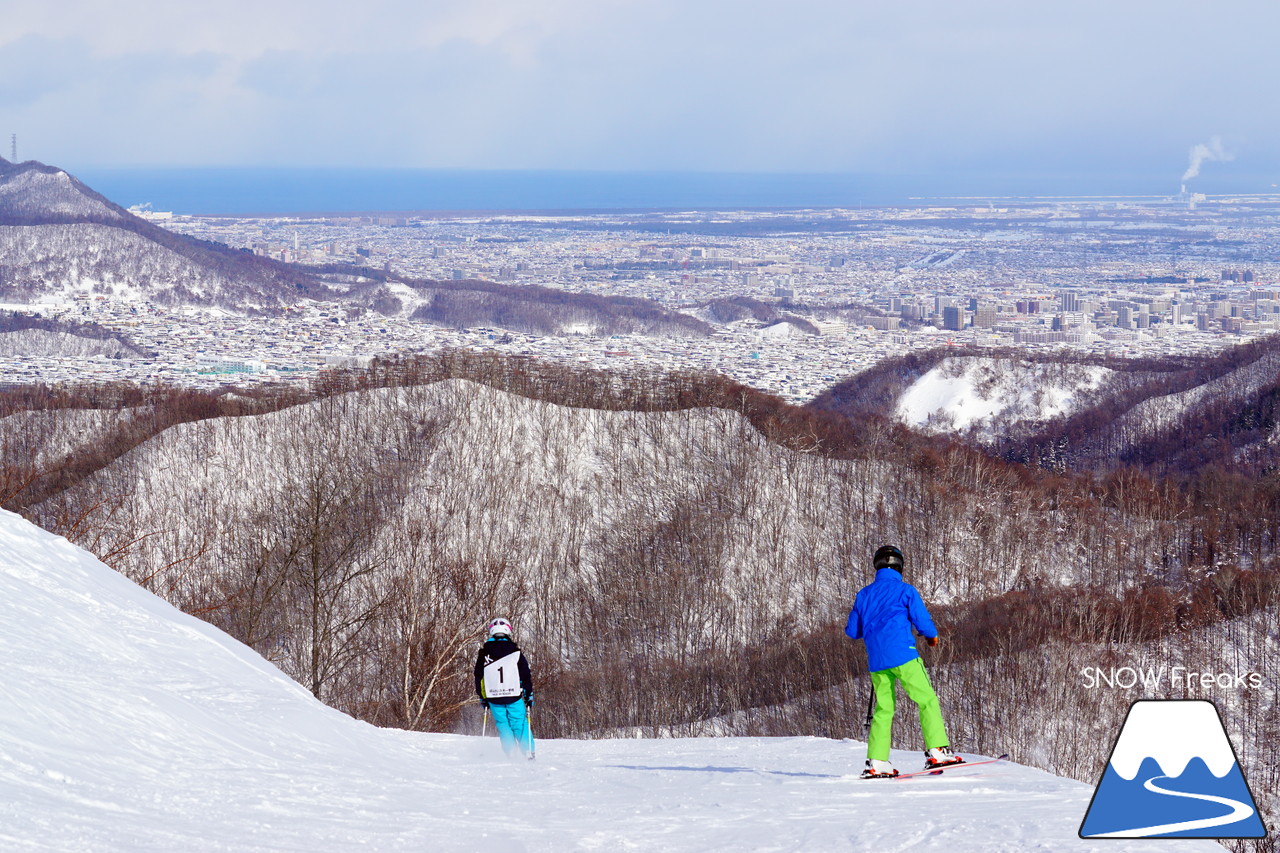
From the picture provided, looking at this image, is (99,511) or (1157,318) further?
(1157,318)

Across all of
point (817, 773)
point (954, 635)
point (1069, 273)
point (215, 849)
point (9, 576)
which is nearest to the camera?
point (215, 849)

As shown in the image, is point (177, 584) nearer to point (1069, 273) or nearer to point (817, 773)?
point (817, 773)

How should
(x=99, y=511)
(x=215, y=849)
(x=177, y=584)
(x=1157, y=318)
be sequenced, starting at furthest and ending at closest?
(x=1157, y=318)
(x=99, y=511)
(x=177, y=584)
(x=215, y=849)

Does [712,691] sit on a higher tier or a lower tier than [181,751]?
lower

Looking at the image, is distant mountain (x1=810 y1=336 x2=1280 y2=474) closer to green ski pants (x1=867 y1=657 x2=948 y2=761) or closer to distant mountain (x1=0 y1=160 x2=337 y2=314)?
green ski pants (x1=867 y1=657 x2=948 y2=761)

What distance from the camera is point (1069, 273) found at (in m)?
179

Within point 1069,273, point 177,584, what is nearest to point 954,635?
point 177,584

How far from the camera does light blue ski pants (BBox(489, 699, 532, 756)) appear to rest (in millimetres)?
11211

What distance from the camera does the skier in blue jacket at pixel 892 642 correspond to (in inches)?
340

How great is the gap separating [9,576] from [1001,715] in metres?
19.1

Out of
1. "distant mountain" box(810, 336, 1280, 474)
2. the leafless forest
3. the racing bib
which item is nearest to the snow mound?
the racing bib

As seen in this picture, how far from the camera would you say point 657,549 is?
126ft

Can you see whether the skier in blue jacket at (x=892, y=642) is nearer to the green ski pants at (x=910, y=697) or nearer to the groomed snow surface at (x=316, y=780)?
the green ski pants at (x=910, y=697)

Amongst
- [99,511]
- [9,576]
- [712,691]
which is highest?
[9,576]
